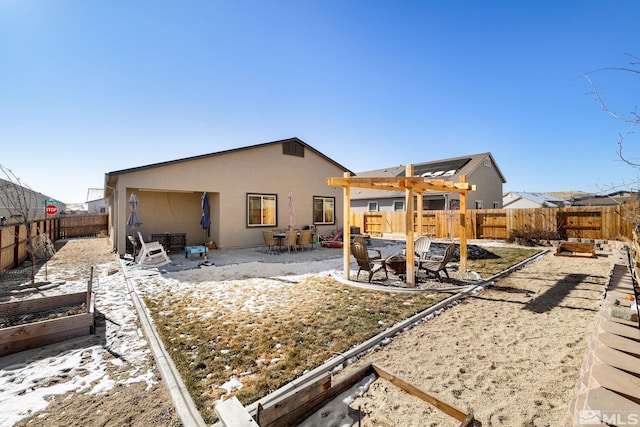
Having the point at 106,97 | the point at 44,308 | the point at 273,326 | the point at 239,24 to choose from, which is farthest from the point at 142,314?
the point at 106,97

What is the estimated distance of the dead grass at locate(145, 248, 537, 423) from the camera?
9.86 ft

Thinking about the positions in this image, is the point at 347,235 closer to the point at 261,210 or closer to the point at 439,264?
the point at 439,264

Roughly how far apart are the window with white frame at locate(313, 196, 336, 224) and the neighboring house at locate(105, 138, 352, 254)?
2.3 inches

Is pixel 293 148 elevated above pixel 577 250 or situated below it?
above

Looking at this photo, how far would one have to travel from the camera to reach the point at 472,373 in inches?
120

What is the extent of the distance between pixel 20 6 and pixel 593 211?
23.7 m

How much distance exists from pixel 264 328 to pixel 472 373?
282 centimetres

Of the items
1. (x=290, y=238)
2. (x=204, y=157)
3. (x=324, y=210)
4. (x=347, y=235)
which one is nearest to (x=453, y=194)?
(x=324, y=210)

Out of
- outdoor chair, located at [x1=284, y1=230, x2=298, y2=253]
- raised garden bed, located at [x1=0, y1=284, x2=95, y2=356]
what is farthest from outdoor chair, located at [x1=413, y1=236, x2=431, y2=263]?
raised garden bed, located at [x1=0, y1=284, x2=95, y2=356]

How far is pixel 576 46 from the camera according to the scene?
6223 millimetres

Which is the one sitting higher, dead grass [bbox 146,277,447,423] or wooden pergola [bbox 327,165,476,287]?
wooden pergola [bbox 327,165,476,287]

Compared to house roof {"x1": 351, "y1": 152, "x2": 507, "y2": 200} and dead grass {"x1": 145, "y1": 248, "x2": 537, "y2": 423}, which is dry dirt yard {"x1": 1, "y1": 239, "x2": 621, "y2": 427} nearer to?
dead grass {"x1": 145, "y1": 248, "x2": 537, "y2": 423}

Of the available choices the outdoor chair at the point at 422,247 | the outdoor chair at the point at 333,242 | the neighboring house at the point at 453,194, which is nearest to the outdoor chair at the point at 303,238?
the outdoor chair at the point at 333,242

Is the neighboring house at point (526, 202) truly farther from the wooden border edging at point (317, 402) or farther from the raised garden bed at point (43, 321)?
the raised garden bed at point (43, 321)
